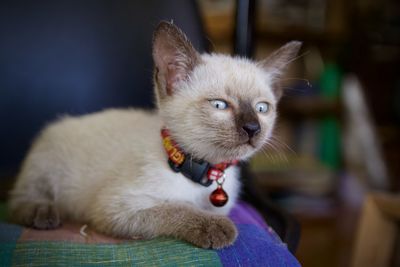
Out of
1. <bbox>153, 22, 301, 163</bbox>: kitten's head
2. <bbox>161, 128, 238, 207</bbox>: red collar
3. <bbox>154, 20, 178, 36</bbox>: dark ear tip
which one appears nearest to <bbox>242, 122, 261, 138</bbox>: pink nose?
<bbox>153, 22, 301, 163</bbox>: kitten's head

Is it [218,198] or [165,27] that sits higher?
[165,27]

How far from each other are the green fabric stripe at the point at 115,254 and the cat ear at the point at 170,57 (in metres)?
0.34

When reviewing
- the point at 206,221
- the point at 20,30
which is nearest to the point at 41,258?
the point at 206,221

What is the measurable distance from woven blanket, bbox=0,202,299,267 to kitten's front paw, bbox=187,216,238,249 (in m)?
0.01

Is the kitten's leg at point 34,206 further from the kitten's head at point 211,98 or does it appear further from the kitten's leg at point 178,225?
the kitten's head at point 211,98

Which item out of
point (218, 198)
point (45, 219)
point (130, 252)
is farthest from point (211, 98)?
point (45, 219)

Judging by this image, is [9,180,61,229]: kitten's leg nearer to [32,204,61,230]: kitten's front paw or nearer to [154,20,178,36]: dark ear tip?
[32,204,61,230]: kitten's front paw

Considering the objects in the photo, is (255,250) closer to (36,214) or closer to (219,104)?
(219,104)

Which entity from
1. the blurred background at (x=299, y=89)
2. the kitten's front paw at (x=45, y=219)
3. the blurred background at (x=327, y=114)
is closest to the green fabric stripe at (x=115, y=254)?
the kitten's front paw at (x=45, y=219)

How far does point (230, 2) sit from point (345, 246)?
55.1 inches

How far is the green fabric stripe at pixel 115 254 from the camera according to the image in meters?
0.78

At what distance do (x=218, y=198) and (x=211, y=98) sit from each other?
0.74ft

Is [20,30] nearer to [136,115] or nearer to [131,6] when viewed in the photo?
[131,6]

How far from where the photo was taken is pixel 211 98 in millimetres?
908
